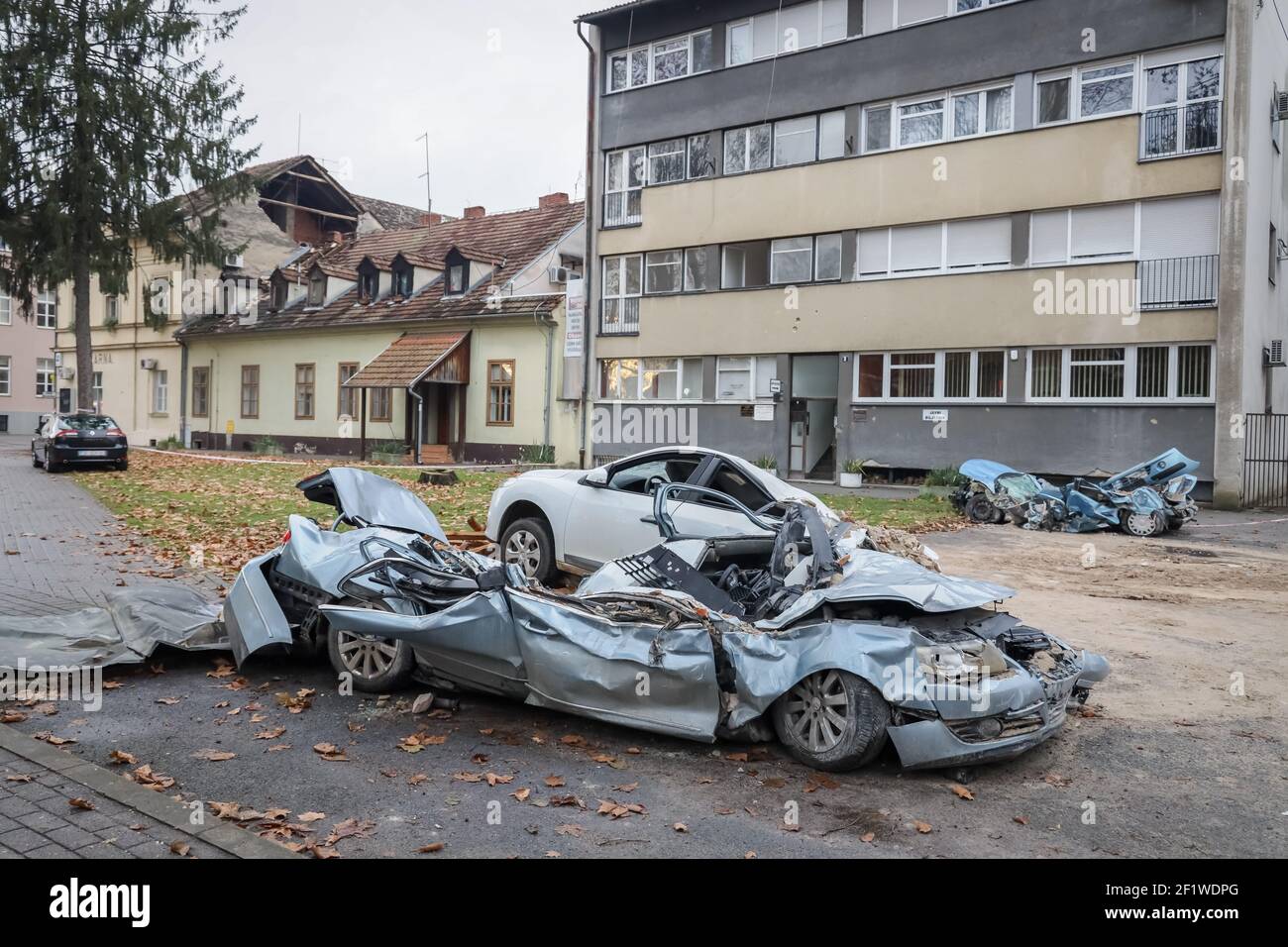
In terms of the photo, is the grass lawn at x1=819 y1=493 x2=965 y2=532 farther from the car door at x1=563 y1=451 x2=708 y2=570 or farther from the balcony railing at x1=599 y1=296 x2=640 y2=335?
the balcony railing at x1=599 y1=296 x2=640 y2=335

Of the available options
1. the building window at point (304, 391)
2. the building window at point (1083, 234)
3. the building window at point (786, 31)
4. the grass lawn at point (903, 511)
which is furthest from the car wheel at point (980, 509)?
the building window at point (304, 391)

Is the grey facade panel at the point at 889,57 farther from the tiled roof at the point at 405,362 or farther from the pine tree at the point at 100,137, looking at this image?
the pine tree at the point at 100,137

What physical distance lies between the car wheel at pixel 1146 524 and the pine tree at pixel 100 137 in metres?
29.6

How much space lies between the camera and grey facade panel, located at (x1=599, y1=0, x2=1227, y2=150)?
2241 centimetres

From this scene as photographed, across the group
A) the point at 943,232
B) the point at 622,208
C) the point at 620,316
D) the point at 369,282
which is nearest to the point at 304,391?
the point at 369,282

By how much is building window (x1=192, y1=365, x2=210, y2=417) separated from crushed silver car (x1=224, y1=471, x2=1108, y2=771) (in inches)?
1610

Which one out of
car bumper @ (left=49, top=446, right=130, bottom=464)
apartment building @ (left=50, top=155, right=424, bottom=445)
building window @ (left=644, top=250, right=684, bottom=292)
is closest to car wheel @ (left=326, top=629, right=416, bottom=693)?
car bumper @ (left=49, top=446, right=130, bottom=464)

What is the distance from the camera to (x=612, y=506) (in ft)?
30.8

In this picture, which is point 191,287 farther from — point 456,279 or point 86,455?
point 86,455

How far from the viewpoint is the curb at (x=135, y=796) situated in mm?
4098

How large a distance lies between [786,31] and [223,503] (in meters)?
19.9

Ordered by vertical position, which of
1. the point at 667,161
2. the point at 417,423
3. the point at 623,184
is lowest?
the point at 417,423

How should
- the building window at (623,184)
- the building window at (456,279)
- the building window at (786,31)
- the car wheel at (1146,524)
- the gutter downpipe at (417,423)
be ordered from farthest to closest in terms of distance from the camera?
the building window at (456,279) < the gutter downpipe at (417,423) < the building window at (623,184) < the building window at (786,31) < the car wheel at (1146,524)
